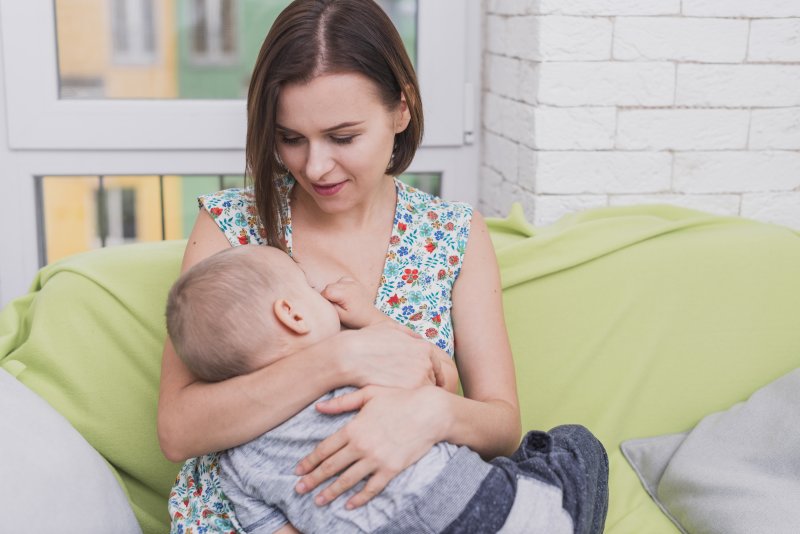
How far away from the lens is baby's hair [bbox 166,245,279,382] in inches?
51.8

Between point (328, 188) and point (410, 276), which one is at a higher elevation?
point (328, 188)

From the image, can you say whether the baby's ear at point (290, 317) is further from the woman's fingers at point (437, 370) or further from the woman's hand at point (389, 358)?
the woman's fingers at point (437, 370)

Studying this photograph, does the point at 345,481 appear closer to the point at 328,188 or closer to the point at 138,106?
the point at 328,188

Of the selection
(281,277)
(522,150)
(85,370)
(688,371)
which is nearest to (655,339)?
(688,371)

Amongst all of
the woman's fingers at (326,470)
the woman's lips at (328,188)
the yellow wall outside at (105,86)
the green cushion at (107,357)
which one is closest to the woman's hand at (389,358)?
the woman's fingers at (326,470)

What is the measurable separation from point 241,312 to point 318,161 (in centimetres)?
31

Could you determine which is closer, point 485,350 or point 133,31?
point 485,350

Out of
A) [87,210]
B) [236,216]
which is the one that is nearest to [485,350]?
[236,216]

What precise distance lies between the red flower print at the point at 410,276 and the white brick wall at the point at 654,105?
61 cm

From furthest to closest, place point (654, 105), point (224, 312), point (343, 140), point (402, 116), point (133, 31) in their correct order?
point (133, 31), point (654, 105), point (402, 116), point (343, 140), point (224, 312)

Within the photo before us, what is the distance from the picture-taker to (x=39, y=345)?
5.81 ft

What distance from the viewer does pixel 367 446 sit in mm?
1326

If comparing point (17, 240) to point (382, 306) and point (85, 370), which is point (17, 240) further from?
point (382, 306)

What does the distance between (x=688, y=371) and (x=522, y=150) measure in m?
0.66
